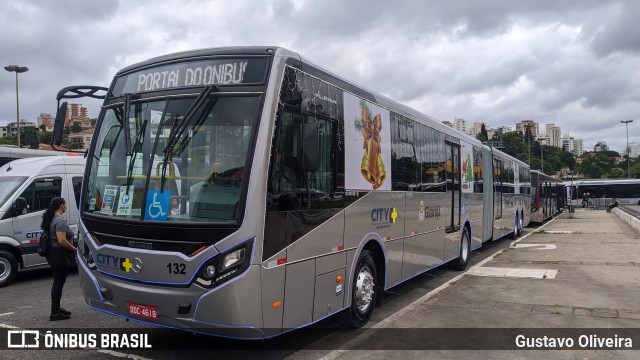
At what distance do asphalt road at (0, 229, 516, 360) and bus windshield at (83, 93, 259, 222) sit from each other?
1.78 m

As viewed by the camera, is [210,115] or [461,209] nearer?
[210,115]

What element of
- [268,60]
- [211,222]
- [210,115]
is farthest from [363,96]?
[211,222]

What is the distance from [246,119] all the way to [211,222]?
1.04m

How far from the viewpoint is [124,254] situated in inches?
186

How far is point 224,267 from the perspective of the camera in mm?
4281

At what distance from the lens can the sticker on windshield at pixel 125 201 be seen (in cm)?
483

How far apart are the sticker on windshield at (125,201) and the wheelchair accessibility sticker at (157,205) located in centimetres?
29

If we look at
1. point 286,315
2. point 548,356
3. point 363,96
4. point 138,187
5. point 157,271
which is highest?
point 363,96

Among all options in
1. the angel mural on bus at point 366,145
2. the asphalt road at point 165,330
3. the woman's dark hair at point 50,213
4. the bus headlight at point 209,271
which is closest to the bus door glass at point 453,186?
the asphalt road at point 165,330

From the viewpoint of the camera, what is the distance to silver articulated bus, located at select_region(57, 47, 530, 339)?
14.3 ft

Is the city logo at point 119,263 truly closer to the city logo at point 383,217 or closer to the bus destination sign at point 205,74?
the bus destination sign at point 205,74

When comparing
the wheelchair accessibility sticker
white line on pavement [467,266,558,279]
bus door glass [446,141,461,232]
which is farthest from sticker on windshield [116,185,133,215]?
white line on pavement [467,266,558,279]

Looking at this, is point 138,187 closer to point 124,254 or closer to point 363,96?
point 124,254

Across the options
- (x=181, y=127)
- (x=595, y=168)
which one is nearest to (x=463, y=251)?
(x=181, y=127)
